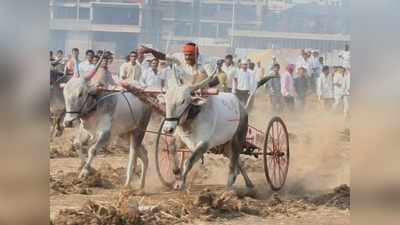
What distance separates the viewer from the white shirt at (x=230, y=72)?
12.0 ft

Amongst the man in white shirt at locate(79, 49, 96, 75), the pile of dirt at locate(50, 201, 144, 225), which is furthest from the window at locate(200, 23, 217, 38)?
the pile of dirt at locate(50, 201, 144, 225)

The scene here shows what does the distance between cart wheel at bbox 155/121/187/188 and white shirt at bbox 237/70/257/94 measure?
52 centimetres

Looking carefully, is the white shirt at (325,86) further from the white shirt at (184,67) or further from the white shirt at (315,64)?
the white shirt at (184,67)

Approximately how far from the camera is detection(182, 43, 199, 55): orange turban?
3637 mm

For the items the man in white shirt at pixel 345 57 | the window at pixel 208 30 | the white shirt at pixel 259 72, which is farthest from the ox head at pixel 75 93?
the man in white shirt at pixel 345 57

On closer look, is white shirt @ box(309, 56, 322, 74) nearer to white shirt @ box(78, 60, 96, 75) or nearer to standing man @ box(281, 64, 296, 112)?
standing man @ box(281, 64, 296, 112)

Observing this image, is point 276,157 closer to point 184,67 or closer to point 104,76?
point 184,67

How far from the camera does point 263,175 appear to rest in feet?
12.1

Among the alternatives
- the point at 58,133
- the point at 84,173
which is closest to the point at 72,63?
the point at 58,133

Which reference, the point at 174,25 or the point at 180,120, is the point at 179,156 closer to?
the point at 180,120

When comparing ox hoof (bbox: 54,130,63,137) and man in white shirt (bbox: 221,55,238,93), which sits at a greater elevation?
man in white shirt (bbox: 221,55,238,93)

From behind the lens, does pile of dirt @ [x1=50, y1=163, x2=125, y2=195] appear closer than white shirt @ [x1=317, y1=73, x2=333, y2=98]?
No
